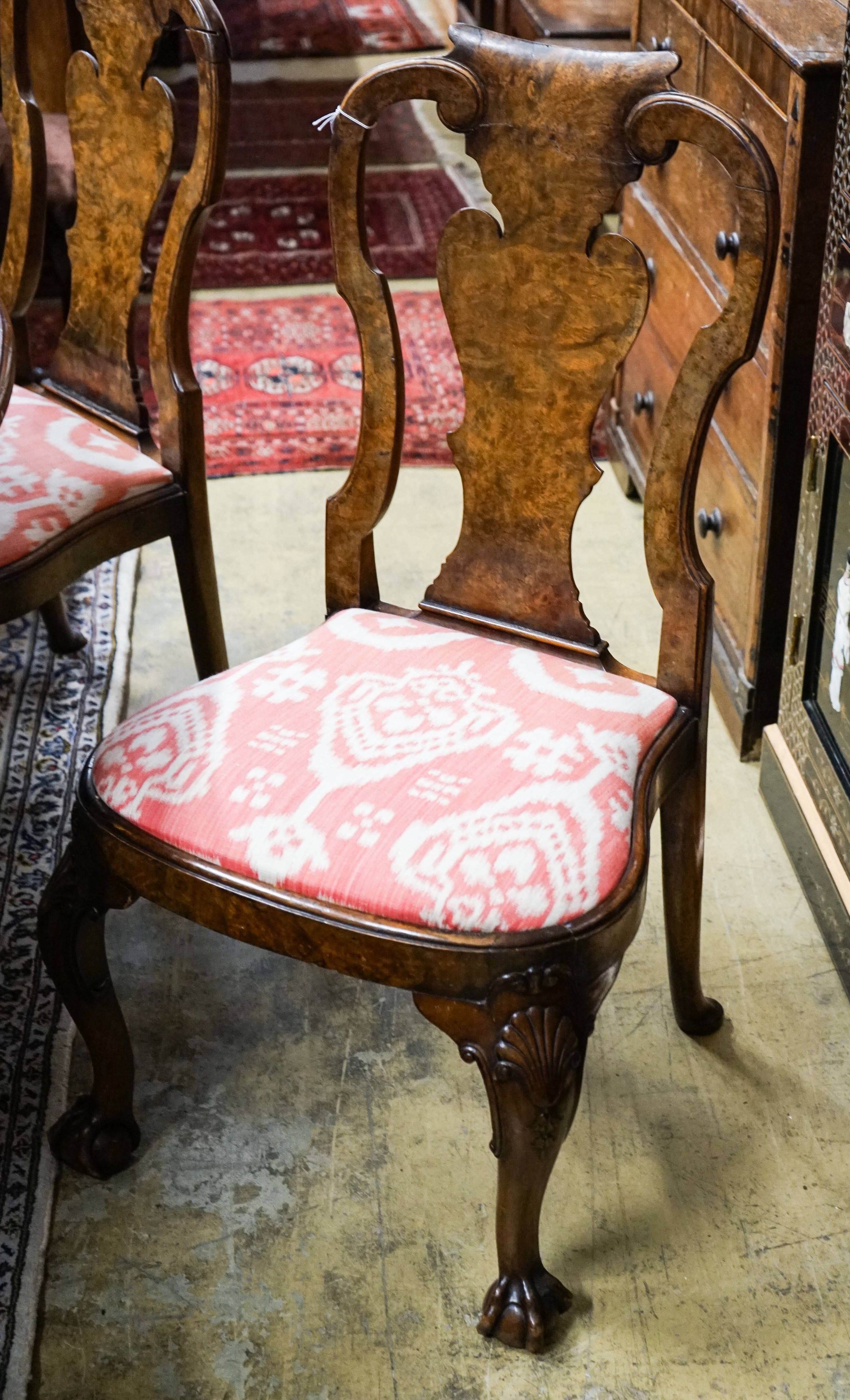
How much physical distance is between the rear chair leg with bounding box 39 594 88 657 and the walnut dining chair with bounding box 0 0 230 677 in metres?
0.42

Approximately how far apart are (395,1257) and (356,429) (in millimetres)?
2041

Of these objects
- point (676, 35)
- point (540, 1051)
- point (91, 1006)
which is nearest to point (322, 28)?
Result: point (676, 35)

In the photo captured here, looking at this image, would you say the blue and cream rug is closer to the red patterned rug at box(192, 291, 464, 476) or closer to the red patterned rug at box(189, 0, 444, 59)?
the red patterned rug at box(192, 291, 464, 476)

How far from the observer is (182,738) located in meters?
1.33

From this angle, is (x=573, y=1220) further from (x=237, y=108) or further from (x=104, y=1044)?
(x=237, y=108)

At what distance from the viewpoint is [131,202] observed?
177 cm

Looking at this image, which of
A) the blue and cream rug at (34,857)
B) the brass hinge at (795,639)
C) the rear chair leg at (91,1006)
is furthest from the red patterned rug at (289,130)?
the rear chair leg at (91,1006)

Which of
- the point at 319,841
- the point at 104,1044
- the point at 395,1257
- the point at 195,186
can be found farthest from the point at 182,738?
the point at 195,186

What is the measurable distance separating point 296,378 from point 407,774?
215 cm

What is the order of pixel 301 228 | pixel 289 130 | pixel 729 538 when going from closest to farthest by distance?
1. pixel 729 538
2. pixel 301 228
3. pixel 289 130

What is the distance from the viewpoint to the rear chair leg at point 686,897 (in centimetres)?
146

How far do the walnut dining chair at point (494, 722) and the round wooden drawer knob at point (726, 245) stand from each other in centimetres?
66

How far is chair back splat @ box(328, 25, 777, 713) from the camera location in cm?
122

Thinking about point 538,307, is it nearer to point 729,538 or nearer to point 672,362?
point 729,538
